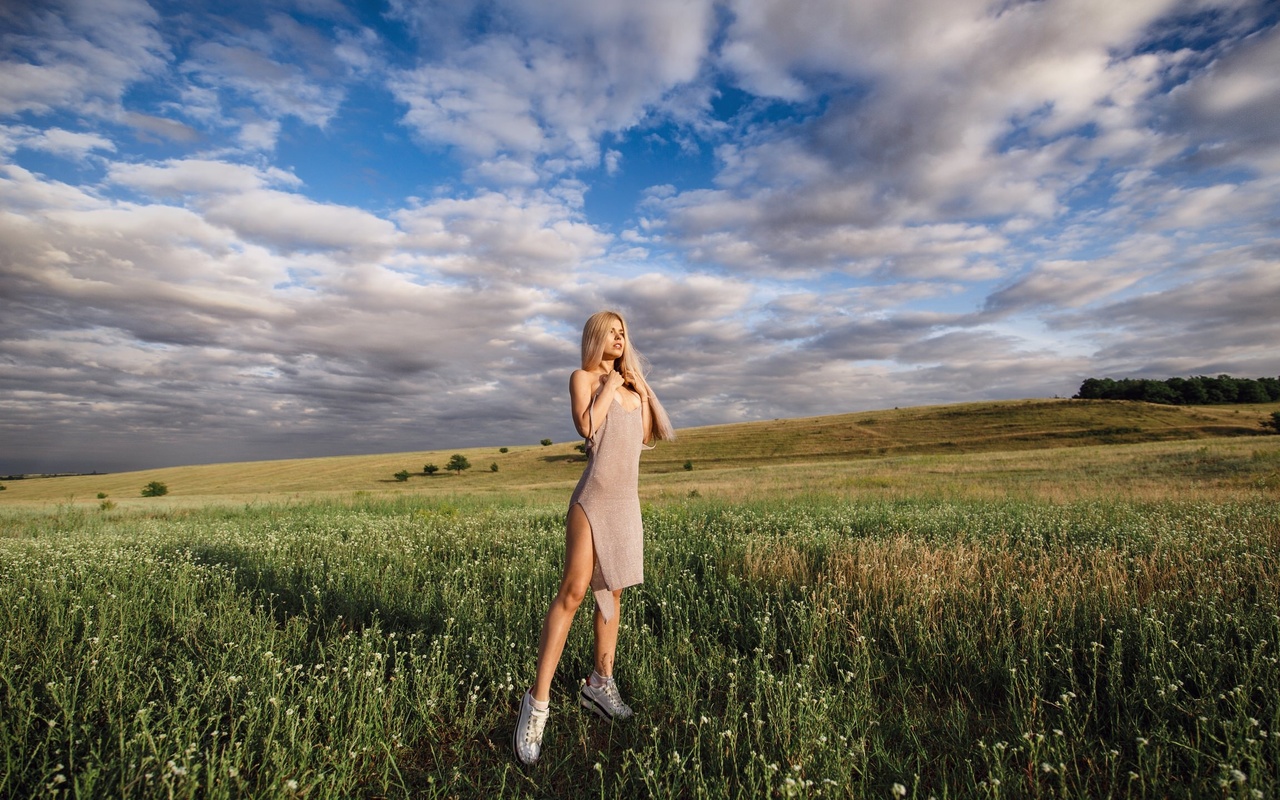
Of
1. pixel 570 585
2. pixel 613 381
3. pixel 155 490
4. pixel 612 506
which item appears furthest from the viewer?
pixel 155 490

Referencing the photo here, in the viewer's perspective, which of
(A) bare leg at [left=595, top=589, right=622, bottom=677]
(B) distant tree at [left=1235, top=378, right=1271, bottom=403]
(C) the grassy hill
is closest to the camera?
(A) bare leg at [left=595, top=589, right=622, bottom=677]

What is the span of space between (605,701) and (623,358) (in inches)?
99.2

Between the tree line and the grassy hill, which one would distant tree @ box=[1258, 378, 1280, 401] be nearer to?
the tree line

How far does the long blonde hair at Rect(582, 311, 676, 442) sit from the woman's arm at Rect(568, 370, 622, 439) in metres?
0.20

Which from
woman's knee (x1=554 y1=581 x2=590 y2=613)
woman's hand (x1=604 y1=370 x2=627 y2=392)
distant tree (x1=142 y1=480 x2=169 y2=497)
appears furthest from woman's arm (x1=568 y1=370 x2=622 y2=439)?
distant tree (x1=142 y1=480 x2=169 y2=497)

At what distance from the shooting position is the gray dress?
13.3ft

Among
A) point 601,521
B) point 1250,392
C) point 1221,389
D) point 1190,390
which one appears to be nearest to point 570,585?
point 601,521

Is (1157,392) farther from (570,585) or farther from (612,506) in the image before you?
(570,585)

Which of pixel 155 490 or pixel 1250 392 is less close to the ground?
pixel 1250 392

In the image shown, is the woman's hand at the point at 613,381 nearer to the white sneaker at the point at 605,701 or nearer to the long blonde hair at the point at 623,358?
the long blonde hair at the point at 623,358

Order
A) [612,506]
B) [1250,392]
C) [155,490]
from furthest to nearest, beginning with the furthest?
1. [1250,392]
2. [155,490]
3. [612,506]

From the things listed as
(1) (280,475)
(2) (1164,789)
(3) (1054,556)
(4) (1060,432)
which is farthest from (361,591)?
(4) (1060,432)

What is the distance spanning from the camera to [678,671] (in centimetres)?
476

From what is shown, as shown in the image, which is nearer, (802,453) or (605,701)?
(605,701)
